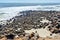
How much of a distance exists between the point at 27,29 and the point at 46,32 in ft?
9.59

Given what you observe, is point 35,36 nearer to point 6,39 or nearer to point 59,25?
point 6,39

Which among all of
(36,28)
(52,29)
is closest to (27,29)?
(36,28)

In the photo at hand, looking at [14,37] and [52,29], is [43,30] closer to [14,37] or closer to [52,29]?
[52,29]

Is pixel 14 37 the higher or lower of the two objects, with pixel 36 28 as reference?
higher

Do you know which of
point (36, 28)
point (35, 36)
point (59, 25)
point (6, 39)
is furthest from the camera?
point (36, 28)

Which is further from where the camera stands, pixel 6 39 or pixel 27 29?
pixel 27 29

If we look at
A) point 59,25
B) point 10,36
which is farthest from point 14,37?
point 59,25

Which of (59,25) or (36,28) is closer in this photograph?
(59,25)

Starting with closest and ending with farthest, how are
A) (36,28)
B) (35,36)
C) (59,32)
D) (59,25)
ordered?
(35,36), (59,32), (59,25), (36,28)

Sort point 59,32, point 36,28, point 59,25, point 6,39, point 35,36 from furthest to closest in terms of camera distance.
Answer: point 36,28, point 59,25, point 59,32, point 35,36, point 6,39

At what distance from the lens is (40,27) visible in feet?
93.6

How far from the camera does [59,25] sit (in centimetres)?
2612

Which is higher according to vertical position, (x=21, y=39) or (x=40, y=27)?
(x=21, y=39)

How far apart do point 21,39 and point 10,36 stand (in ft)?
4.48
